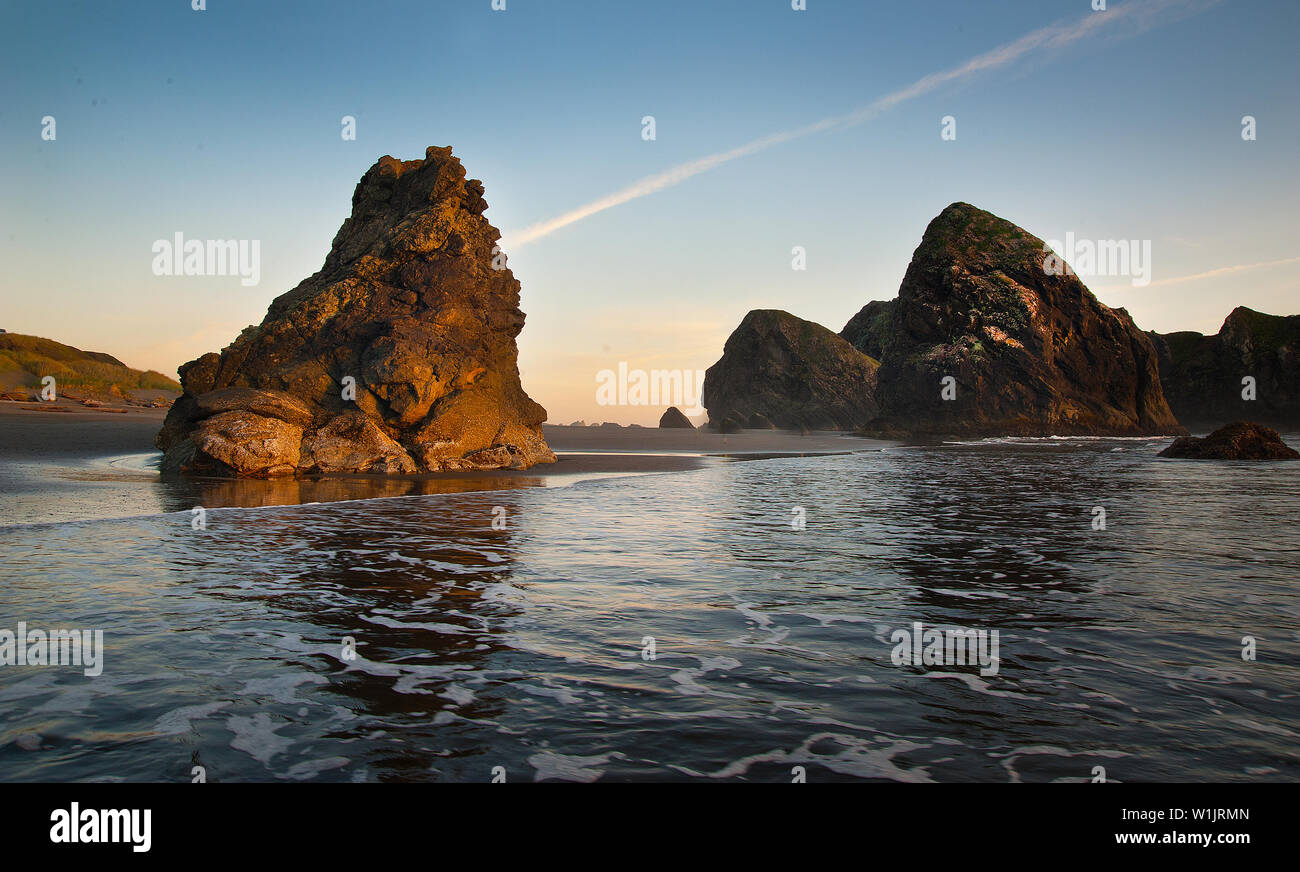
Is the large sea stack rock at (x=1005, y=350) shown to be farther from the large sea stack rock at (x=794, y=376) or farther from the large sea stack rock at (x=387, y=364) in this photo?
the large sea stack rock at (x=387, y=364)

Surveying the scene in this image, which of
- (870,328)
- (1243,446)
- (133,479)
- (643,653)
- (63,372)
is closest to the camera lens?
(643,653)

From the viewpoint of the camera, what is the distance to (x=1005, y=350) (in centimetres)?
8894

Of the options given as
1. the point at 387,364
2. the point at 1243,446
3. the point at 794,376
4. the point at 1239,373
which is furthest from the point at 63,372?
the point at 1239,373

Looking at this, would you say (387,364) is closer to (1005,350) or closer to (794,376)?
(1005,350)

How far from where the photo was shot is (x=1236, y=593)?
8.63m

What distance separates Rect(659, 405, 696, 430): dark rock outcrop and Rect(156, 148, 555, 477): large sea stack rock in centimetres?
9372

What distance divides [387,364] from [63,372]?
7639 centimetres

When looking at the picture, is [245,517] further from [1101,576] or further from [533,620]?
[1101,576]

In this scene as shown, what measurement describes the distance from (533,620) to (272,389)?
79.0 feet

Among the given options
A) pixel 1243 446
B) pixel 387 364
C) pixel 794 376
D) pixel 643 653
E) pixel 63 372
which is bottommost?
pixel 643 653

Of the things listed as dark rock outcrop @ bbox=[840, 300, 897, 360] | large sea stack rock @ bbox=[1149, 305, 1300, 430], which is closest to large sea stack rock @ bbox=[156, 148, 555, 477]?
large sea stack rock @ bbox=[1149, 305, 1300, 430]

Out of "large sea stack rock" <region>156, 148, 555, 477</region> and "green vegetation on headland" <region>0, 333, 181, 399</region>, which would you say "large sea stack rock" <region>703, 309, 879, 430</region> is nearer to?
"green vegetation on headland" <region>0, 333, 181, 399</region>

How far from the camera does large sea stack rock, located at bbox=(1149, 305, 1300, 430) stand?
109 meters

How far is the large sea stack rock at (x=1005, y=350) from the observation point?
88.2 m
